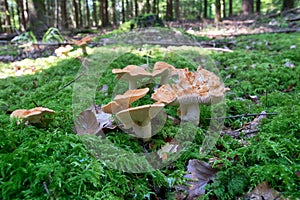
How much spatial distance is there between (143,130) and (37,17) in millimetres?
9427

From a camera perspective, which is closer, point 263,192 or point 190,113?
point 263,192

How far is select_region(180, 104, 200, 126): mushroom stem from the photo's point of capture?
2521 mm

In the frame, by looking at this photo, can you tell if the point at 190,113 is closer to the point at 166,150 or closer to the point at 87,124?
the point at 166,150

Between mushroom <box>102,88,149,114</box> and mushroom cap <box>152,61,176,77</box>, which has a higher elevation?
mushroom cap <box>152,61,176,77</box>

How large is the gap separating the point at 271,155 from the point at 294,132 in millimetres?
410

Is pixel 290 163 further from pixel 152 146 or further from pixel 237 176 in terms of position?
pixel 152 146

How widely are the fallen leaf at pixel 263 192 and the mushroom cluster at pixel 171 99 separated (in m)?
0.86

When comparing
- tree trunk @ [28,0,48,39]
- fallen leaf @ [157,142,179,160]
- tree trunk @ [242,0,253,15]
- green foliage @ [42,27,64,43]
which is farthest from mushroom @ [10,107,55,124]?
tree trunk @ [242,0,253,15]

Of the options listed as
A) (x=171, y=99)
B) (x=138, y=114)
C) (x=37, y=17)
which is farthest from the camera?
(x=37, y=17)

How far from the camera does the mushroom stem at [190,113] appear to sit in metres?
2.52

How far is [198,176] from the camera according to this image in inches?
73.5

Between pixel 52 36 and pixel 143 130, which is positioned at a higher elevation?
pixel 52 36

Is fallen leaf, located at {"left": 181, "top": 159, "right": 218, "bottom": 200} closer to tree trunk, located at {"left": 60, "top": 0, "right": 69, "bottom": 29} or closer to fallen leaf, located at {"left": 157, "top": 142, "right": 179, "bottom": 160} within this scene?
fallen leaf, located at {"left": 157, "top": 142, "right": 179, "bottom": 160}

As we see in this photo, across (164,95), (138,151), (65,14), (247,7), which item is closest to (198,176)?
(138,151)
